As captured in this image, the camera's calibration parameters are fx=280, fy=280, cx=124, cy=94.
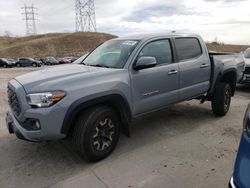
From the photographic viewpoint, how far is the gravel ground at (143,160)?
3562mm

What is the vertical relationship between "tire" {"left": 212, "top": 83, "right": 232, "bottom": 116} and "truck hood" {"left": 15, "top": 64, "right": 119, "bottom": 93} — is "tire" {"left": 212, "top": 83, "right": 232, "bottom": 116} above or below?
below

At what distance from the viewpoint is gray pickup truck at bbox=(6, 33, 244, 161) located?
11.9ft

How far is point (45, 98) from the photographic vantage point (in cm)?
355

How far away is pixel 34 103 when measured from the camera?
11.7 ft

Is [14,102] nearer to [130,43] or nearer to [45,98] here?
[45,98]

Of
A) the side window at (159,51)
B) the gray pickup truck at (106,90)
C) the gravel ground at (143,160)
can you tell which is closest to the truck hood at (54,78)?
the gray pickup truck at (106,90)

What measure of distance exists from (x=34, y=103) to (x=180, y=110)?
417 cm

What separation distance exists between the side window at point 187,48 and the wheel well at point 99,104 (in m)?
1.73

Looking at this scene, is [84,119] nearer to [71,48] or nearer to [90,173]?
[90,173]

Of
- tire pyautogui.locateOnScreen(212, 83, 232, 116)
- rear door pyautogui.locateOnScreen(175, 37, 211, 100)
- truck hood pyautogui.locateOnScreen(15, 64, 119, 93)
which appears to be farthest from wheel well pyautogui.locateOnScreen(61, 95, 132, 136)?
tire pyautogui.locateOnScreen(212, 83, 232, 116)

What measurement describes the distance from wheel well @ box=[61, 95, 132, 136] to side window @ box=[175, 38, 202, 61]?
1.73m

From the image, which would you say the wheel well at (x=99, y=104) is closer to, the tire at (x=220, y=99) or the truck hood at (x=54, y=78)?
the truck hood at (x=54, y=78)

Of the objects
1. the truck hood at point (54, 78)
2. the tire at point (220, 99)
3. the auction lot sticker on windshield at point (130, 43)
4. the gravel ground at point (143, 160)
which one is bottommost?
the gravel ground at point (143, 160)

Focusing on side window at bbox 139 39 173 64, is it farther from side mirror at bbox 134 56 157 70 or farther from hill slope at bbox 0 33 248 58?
hill slope at bbox 0 33 248 58
